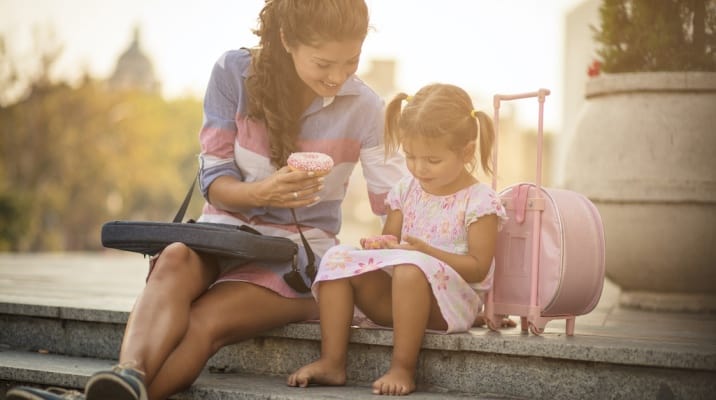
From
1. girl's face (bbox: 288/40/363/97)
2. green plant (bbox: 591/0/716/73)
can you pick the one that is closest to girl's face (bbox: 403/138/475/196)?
girl's face (bbox: 288/40/363/97)

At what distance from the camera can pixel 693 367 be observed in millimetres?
2809

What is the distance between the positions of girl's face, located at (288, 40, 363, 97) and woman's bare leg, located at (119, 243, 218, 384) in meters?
0.74

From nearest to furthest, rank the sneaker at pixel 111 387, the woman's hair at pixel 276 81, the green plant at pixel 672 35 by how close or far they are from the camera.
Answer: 1. the sneaker at pixel 111 387
2. the woman's hair at pixel 276 81
3. the green plant at pixel 672 35

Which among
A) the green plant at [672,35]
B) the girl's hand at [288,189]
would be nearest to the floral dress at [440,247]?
the girl's hand at [288,189]

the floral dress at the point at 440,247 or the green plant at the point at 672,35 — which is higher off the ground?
the green plant at the point at 672,35

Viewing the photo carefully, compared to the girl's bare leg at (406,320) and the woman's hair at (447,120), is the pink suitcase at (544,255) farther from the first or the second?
the girl's bare leg at (406,320)

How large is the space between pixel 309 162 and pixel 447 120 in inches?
19.3

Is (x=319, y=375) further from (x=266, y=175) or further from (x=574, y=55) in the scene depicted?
(x=574, y=55)

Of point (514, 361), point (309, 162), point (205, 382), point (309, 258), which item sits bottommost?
point (205, 382)

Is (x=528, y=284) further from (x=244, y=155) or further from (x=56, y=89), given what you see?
(x=56, y=89)

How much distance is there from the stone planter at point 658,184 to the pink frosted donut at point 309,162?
6.40 ft

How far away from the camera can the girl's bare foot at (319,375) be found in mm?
3088

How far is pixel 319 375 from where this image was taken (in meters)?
3.10

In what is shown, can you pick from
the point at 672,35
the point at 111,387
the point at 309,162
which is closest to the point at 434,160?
the point at 309,162
